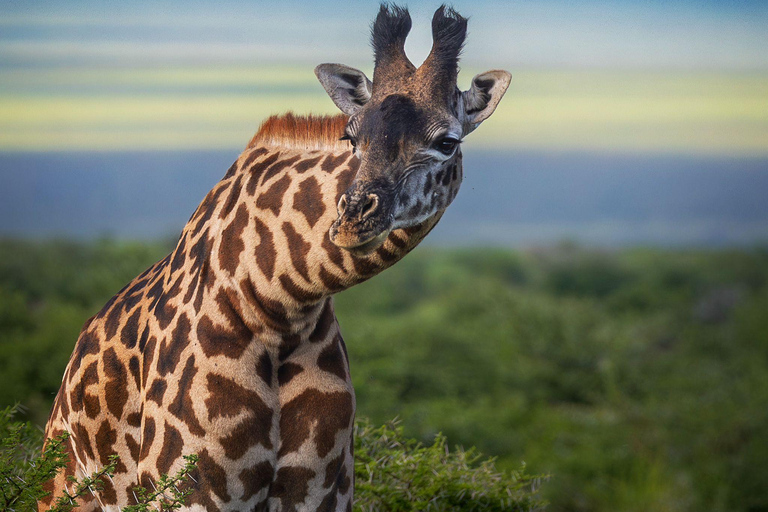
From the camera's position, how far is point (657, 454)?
935 inches

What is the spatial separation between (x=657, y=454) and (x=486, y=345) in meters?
6.55

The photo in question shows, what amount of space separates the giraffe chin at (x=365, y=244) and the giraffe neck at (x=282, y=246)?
231 mm

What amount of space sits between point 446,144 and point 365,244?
0.66m

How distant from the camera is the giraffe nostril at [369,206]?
13.2 feet

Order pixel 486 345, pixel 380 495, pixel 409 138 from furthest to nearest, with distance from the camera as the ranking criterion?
pixel 486 345, pixel 380 495, pixel 409 138

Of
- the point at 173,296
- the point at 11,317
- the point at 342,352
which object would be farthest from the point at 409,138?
the point at 11,317

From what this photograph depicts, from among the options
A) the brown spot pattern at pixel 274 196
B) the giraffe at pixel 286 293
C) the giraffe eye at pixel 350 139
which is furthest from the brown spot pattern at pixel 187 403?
the giraffe eye at pixel 350 139

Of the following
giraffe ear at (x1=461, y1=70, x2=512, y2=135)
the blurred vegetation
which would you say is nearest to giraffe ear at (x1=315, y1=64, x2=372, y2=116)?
giraffe ear at (x1=461, y1=70, x2=512, y2=135)

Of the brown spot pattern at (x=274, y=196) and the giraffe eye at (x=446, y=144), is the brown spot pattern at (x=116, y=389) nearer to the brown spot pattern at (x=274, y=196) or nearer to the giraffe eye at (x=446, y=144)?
the brown spot pattern at (x=274, y=196)

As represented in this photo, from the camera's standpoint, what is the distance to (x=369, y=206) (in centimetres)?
405

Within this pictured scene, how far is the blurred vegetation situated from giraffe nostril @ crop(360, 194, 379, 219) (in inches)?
375

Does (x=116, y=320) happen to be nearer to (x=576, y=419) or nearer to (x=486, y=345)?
(x=576, y=419)

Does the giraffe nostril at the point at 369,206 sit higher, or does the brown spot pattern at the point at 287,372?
the giraffe nostril at the point at 369,206

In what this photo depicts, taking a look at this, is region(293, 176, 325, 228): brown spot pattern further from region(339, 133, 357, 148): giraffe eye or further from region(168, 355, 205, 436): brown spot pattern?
region(168, 355, 205, 436): brown spot pattern
